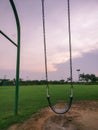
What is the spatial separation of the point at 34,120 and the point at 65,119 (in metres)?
0.79

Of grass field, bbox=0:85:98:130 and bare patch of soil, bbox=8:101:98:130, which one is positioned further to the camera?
grass field, bbox=0:85:98:130

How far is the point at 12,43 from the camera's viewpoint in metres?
8.30

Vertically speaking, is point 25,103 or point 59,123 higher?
point 25,103

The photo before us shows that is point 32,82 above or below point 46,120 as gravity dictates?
above

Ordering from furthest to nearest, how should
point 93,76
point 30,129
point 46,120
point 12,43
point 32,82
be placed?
point 93,76, point 32,82, point 12,43, point 46,120, point 30,129

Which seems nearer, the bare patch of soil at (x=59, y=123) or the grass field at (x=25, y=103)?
the bare patch of soil at (x=59, y=123)

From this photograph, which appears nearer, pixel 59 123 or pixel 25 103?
pixel 59 123

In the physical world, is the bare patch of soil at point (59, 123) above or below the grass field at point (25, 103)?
below

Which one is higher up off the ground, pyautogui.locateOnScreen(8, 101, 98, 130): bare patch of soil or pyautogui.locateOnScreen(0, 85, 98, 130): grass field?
pyautogui.locateOnScreen(0, 85, 98, 130): grass field

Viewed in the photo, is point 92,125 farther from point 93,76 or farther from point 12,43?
point 93,76

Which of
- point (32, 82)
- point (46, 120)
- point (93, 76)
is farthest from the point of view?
point (93, 76)

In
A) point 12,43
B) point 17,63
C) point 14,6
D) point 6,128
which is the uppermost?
point 14,6

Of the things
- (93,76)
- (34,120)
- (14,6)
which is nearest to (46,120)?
(34,120)

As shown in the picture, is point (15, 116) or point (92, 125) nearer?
point (92, 125)
